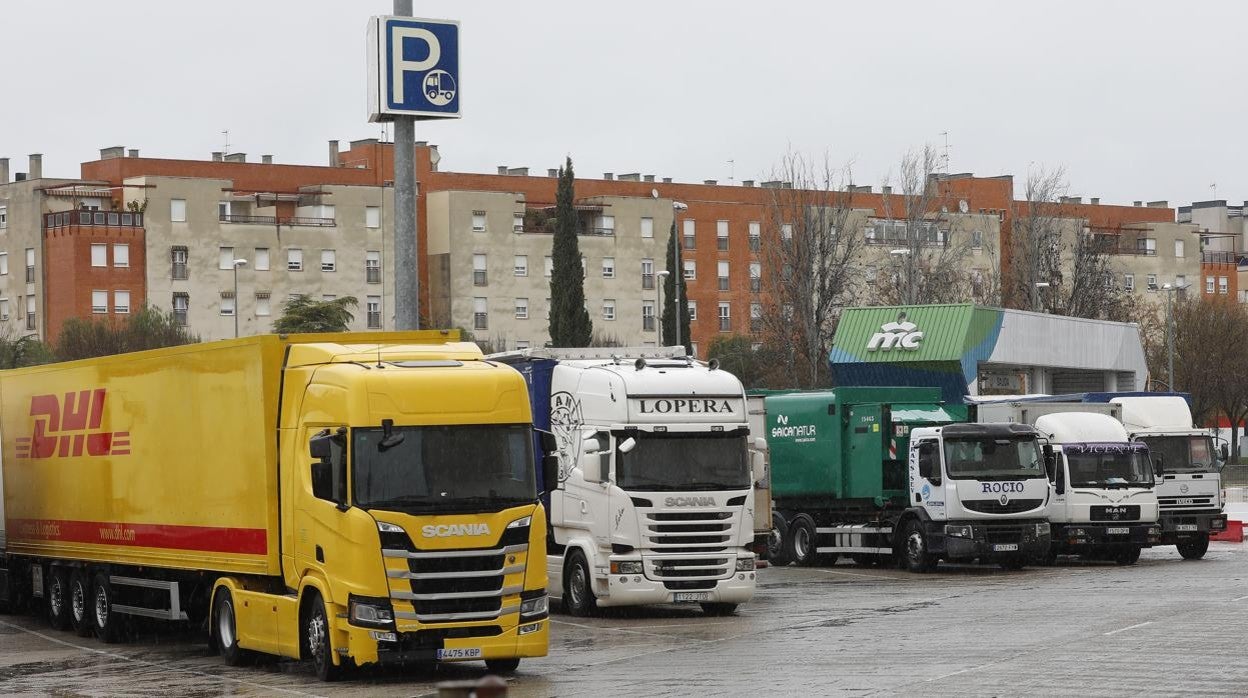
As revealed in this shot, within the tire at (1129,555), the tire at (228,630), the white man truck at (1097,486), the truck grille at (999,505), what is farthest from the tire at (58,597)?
the tire at (1129,555)

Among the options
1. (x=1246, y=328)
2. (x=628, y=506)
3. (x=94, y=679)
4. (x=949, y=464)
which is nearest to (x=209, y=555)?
(x=94, y=679)

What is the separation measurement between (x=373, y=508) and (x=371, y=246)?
91.2 m

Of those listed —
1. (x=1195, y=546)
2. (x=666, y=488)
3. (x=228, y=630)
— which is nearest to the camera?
(x=228, y=630)

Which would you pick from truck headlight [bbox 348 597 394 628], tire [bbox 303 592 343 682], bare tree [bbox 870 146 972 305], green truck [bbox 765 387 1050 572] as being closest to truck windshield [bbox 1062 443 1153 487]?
green truck [bbox 765 387 1050 572]

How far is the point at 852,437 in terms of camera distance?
115 feet

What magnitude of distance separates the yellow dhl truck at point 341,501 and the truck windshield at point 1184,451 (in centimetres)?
2246

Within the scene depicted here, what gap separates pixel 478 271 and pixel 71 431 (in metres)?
84.6

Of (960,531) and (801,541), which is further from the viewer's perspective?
(801,541)

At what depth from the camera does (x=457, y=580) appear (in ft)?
59.5

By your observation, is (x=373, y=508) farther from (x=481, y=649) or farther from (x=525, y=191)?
(x=525, y=191)

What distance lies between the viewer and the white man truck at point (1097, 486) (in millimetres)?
35594

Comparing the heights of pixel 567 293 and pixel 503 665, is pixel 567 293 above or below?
above

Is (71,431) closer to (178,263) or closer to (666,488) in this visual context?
(666,488)

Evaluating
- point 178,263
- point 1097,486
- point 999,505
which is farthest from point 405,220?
point 178,263
